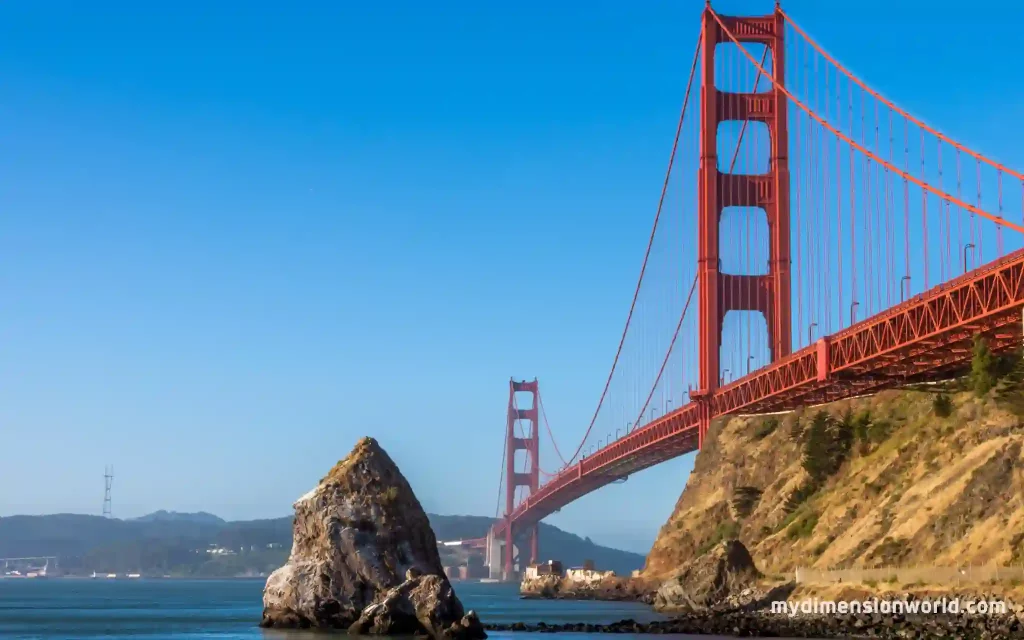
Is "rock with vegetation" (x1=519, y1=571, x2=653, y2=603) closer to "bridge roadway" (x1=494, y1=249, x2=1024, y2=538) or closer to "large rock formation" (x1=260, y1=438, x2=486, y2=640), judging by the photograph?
"bridge roadway" (x1=494, y1=249, x2=1024, y2=538)

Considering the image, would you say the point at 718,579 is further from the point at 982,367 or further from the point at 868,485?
the point at 982,367

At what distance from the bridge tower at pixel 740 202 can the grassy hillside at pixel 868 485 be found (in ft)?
20.4

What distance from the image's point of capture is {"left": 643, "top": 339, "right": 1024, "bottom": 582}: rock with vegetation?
71250 mm

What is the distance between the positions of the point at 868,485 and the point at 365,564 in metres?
34.2

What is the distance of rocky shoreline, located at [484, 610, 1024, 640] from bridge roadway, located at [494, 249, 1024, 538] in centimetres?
1595

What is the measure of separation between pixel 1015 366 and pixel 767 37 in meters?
45.3

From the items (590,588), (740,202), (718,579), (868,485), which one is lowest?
(590,588)

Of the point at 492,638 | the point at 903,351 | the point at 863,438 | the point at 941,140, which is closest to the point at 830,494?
the point at 863,438

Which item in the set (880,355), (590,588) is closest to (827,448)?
(880,355)

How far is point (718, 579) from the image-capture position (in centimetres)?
8294

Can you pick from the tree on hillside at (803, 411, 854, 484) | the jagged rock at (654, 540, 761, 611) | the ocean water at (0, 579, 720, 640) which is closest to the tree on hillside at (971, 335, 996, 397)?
the jagged rock at (654, 540, 761, 611)

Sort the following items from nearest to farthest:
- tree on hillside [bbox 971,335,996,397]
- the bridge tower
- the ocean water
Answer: the ocean water
tree on hillside [bbox 971,335,996,397]
the bridge tower

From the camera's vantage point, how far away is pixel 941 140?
81.1 m

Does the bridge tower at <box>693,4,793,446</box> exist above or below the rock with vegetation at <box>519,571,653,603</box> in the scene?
above
